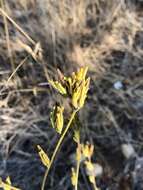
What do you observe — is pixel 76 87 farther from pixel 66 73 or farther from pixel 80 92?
pixel 66 73

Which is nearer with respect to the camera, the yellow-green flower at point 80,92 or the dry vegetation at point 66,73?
the yellow-green flower at point 80,92

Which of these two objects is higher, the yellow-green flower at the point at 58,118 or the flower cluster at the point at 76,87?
the flower cluster at the point at 76,87

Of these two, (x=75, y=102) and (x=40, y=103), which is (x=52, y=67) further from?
(x=75, y=102)

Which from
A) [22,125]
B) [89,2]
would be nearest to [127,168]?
[22,125]

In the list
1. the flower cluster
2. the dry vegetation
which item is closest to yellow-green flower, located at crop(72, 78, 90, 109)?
the flower cluster

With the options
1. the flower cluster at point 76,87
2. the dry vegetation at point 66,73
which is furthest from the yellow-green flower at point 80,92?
the dry vegetation at point 66,73

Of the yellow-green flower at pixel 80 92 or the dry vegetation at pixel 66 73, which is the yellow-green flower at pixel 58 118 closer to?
the yellow-green flower at pixel 80 92

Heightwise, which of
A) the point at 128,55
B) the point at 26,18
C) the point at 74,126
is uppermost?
the point at 74,126

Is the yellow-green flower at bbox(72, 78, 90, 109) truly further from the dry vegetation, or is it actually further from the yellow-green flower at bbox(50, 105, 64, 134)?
the dry vegetation
